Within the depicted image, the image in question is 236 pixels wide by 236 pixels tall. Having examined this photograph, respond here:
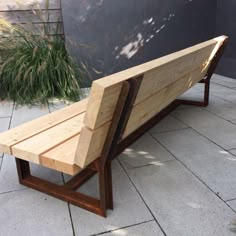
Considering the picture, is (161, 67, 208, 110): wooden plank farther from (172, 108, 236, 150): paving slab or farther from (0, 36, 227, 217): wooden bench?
(172, 108, 236, 150): paving slab

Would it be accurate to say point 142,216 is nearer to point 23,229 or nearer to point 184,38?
point 23,229

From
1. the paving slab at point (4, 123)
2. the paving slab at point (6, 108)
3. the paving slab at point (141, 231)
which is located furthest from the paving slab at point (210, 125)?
the paving slab at point (6, 108)

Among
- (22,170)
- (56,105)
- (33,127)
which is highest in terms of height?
(33,127)

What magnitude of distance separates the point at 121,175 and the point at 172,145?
0.63 m

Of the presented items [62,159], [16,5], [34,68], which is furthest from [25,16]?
[62,159]

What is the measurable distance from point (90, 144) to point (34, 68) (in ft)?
8.77

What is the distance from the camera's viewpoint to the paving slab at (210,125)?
2469 millimetres

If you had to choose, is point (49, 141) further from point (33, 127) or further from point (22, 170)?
point (22, 170)

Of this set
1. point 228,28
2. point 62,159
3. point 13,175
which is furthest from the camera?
point 228,28

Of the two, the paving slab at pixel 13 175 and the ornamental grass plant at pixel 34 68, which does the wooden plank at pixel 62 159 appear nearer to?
the paving slab at pixel 13 175

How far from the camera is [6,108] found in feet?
11.9

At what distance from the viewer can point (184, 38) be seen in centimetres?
519

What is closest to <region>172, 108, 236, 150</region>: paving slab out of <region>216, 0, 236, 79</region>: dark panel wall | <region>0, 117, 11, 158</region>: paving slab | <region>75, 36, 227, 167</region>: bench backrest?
<region>75, 36, 227, 167</region>: bench backrest

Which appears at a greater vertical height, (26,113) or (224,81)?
(26,113)
